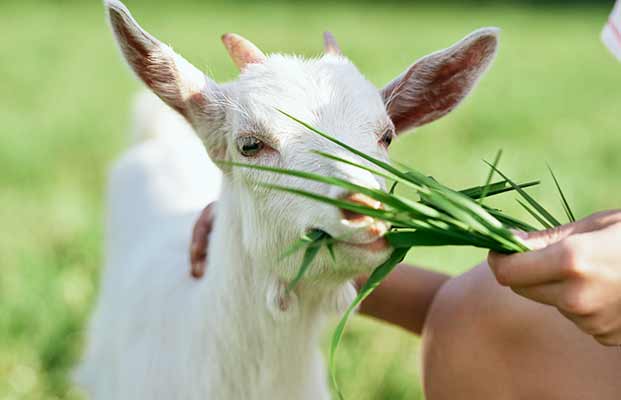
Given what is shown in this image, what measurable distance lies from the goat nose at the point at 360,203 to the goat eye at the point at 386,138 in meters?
0.29

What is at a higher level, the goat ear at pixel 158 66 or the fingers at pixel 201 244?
the goat ear at pixel 158 66

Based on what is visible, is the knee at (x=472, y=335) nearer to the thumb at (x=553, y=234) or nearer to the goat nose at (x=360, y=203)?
the thumb at (x=553, y=234)

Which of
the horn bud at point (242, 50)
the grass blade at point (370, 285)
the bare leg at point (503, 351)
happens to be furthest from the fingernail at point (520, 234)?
the horn bud at point (242, 50)

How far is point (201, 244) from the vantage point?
2451mm

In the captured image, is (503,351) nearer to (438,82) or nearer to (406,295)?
(406,295)

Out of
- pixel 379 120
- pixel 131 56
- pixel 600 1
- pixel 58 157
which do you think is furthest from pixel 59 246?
pixel 600 1

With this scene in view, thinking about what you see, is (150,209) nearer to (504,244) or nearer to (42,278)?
(42,278)

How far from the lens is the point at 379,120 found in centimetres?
189

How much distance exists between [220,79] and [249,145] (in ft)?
19.2

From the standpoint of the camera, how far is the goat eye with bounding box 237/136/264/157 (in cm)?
191

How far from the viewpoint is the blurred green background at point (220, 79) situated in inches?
140

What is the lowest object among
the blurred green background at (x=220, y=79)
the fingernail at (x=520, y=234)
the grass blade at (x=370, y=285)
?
the blurred green background at (x=220, y=79)

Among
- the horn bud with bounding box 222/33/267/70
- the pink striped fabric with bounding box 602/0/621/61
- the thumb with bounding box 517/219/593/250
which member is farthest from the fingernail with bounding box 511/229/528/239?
the horn bud with bounding box 222/33/267/70

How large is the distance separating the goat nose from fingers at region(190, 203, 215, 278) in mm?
861
